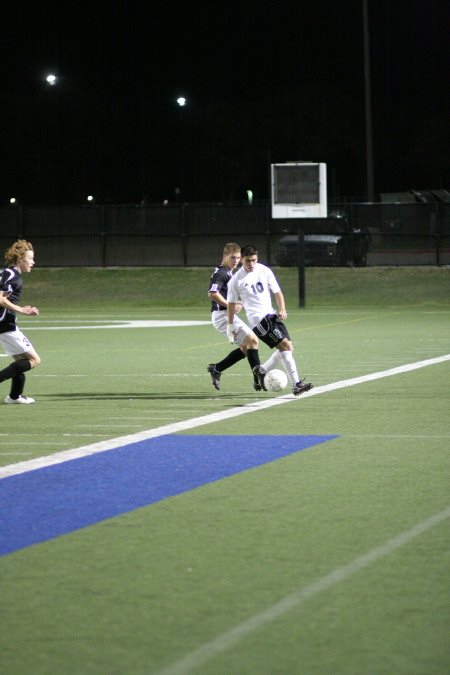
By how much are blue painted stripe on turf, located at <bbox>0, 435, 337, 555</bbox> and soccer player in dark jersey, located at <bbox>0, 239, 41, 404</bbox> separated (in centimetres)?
329

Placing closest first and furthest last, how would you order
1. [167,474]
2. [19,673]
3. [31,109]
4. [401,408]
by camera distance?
[19,673] < [167,474] < [401,408] < [31,109]

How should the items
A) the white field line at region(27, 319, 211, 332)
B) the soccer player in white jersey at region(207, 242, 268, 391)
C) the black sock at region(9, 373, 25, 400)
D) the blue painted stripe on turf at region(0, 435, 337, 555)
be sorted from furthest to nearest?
the white field line at region(27, 319, 211, 332) < the soccer player in white jersey at region(207, 242, 268, 391) < the black sock at region(9, 373, 25, 400) < the blue painted stripe on turf at region(0, 435, 337, 555)

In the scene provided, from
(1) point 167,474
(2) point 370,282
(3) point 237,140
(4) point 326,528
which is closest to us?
(4) point 326,528

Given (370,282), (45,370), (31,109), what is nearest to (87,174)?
(31,109)

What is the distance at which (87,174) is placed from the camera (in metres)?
110

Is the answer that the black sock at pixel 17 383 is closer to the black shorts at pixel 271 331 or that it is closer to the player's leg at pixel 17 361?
the player's leg at pixel 17 361

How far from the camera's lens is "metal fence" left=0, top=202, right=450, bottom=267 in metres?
41.7

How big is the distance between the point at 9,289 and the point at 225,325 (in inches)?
129

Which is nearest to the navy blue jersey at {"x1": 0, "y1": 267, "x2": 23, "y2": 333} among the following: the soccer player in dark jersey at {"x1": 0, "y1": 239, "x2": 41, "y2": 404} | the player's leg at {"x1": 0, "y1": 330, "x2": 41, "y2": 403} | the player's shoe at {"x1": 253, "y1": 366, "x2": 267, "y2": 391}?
the soccer player in dark jersey at {"x1": 0, "y1": 239, "x2": 41, "y2": 404}

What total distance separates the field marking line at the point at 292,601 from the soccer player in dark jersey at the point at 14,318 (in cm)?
751

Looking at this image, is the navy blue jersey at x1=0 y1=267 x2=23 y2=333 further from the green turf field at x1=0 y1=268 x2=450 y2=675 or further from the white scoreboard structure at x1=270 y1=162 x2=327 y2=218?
the white scoreboard structure at x1=270 y1=162 x2=327 y2=218

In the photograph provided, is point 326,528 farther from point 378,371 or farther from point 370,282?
point 370,282

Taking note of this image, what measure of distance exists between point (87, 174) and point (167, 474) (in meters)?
101

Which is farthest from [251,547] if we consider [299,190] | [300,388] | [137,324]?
[299,190]
